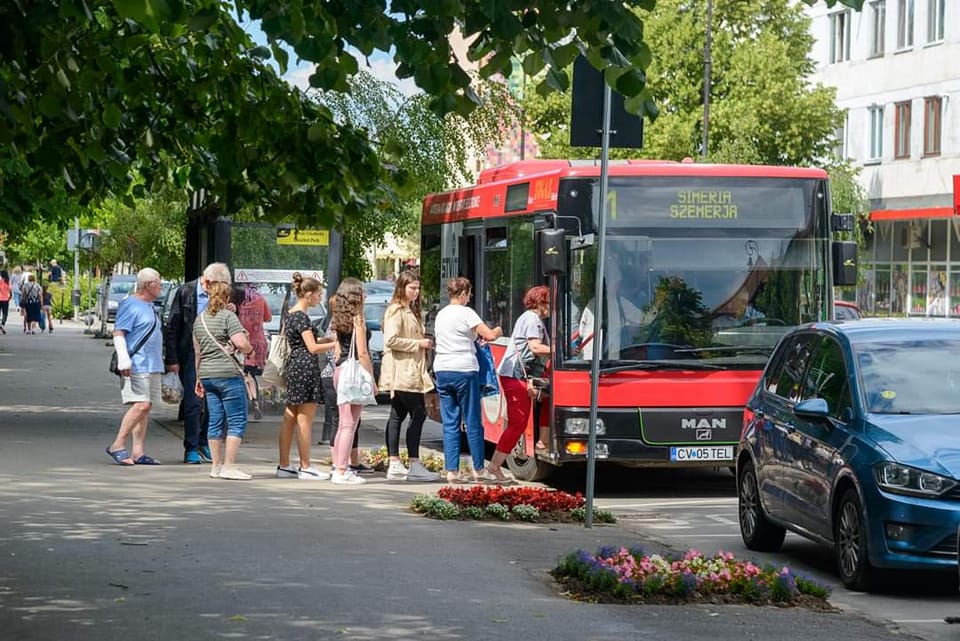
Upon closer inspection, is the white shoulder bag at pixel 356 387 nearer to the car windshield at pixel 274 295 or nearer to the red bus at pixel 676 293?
the red bus at pixel 676 293

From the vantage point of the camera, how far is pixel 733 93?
190ft

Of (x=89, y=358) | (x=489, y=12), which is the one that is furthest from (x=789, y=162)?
(x=489, y=12)

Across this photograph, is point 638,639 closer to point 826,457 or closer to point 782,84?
point 826,457

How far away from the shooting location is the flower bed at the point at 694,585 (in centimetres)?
991

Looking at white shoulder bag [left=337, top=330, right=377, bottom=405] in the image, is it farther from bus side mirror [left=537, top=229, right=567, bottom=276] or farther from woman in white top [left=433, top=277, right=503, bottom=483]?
bus side mirror [left=537, top=229, right=567, bottom=276]

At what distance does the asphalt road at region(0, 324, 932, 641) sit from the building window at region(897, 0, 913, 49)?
1726 inches

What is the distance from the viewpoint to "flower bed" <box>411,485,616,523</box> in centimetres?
1371

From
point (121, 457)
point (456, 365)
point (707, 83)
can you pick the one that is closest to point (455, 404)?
point (456, 365)

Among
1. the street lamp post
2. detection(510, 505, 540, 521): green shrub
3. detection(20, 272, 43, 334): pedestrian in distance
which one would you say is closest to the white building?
the street lamp post

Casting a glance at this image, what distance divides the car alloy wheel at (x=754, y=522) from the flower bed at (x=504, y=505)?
54.9 inches

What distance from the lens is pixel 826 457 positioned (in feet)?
36.0

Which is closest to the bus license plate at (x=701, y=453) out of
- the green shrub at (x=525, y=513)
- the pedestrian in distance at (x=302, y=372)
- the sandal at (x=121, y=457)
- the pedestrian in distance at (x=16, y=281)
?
the green shrub at (x=525, y=513)

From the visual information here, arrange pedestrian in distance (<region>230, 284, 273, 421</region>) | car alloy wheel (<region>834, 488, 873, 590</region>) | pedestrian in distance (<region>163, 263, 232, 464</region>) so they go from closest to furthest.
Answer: car alloy wheel (<region>834, 488, 873, 590</region>), pedestrian in distance (<region>163, 263, 232, 464</region>), pedestrian in distance (<region>230, 284, 273, 421</region>)

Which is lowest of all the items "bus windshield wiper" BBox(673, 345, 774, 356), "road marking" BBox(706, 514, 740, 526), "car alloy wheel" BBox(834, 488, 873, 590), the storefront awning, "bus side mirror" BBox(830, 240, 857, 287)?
"road marking" BBox(706, 514, 740, 526)
